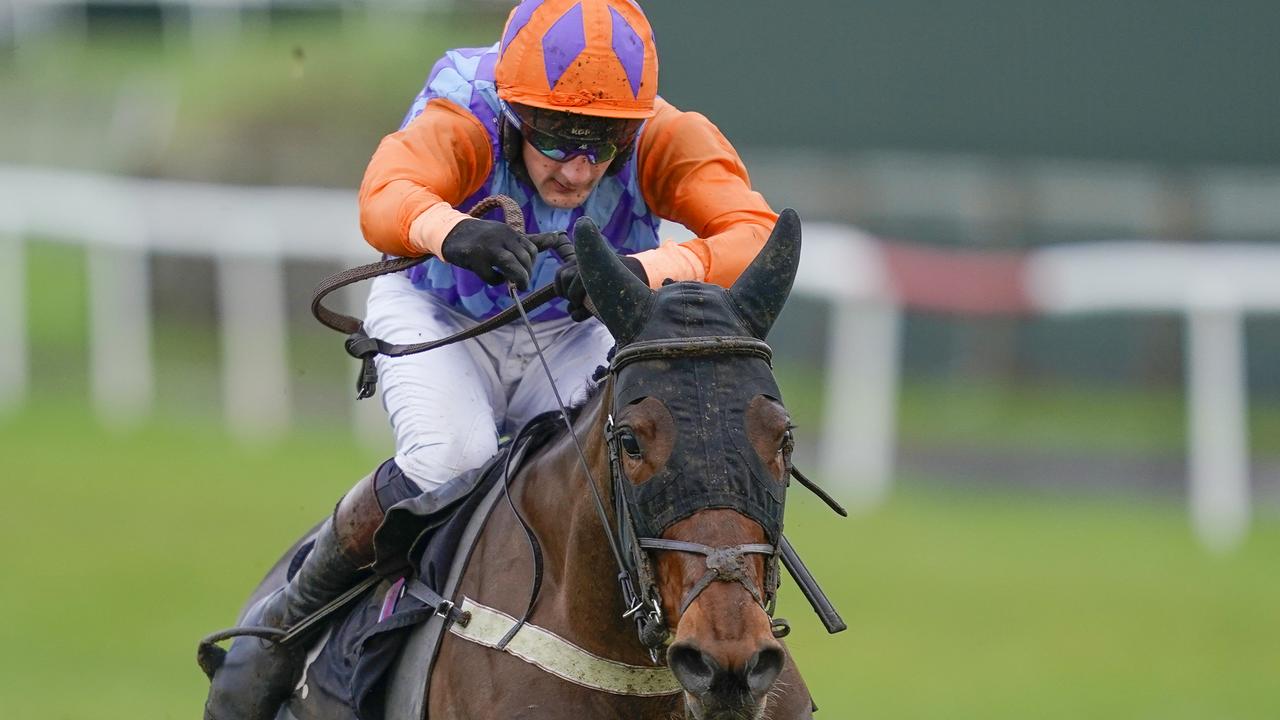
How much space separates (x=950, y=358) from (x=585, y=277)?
1205cm

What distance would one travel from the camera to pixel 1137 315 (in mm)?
14820

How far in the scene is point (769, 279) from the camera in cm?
418

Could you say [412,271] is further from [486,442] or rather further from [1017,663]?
[1017,663]

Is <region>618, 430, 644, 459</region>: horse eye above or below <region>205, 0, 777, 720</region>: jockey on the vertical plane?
below

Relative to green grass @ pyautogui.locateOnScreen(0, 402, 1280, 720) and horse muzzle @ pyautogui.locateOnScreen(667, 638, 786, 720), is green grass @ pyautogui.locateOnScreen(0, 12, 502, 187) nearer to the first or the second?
green grass @ pyautogui.locateOnScreen(0, 402, 1280, 720)

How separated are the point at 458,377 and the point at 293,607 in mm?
743

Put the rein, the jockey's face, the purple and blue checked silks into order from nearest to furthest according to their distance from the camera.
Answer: the rein < the jockey's face < the purple and blue checked silks

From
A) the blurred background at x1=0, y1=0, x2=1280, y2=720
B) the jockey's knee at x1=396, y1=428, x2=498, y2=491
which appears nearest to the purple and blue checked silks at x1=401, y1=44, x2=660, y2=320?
the jockey's knee at x1=396, y1=428, x2=498, y2=491

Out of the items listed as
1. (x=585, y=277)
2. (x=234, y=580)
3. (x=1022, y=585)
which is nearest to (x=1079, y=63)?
(x=1022, y=585)

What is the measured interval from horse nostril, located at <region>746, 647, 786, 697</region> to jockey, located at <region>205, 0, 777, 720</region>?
101 centimetres

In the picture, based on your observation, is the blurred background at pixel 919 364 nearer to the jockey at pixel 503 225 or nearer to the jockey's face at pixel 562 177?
the jockey at pixel 503 225

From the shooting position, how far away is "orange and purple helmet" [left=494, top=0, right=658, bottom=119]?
4664 mm

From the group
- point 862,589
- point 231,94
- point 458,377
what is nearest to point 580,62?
point 458,377

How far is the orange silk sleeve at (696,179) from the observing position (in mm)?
4902
